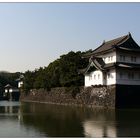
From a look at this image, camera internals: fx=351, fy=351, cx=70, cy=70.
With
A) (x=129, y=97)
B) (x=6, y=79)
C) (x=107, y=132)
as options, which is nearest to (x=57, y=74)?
(x=129, y=97)

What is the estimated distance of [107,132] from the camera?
15422 mm

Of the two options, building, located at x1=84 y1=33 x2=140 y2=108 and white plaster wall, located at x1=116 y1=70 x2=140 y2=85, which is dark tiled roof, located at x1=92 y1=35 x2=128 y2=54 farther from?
white plaster wall, located at x1=116 y1=70 x2=140 y2=85

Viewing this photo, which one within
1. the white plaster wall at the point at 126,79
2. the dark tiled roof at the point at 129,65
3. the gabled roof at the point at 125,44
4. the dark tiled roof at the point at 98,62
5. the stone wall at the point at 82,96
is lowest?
the stone wall at the point at 82,96

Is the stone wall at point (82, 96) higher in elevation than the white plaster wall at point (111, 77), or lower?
lower

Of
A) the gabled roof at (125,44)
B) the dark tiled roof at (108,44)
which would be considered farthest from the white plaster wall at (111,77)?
the dark tiled roof at (108,44)

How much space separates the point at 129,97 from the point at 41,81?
22.7 meters

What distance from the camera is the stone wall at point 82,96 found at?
3522 cm

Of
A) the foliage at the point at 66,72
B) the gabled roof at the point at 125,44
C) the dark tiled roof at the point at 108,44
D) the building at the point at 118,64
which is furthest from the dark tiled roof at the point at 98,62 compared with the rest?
the foliage at the point at 66,72

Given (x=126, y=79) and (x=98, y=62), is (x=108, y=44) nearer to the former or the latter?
(x=98, y=62)

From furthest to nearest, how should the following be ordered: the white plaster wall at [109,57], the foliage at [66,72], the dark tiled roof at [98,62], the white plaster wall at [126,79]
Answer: the foliage at [66,72] < the dark tiled roof at [98,62] < the white plaster wall at [109,57] < the white plaster wall at [126,79]

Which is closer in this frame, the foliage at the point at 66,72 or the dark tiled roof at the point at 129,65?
the dark tiled roof at the point at 129,65

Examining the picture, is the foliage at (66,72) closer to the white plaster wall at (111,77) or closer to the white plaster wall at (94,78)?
the white plaster wall at (94,78)

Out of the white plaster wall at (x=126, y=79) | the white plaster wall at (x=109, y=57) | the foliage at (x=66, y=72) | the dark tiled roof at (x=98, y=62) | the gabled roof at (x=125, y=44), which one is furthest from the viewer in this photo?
the foliage at (x=66, y=72)

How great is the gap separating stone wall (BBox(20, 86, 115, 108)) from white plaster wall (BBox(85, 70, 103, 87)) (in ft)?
2.42
